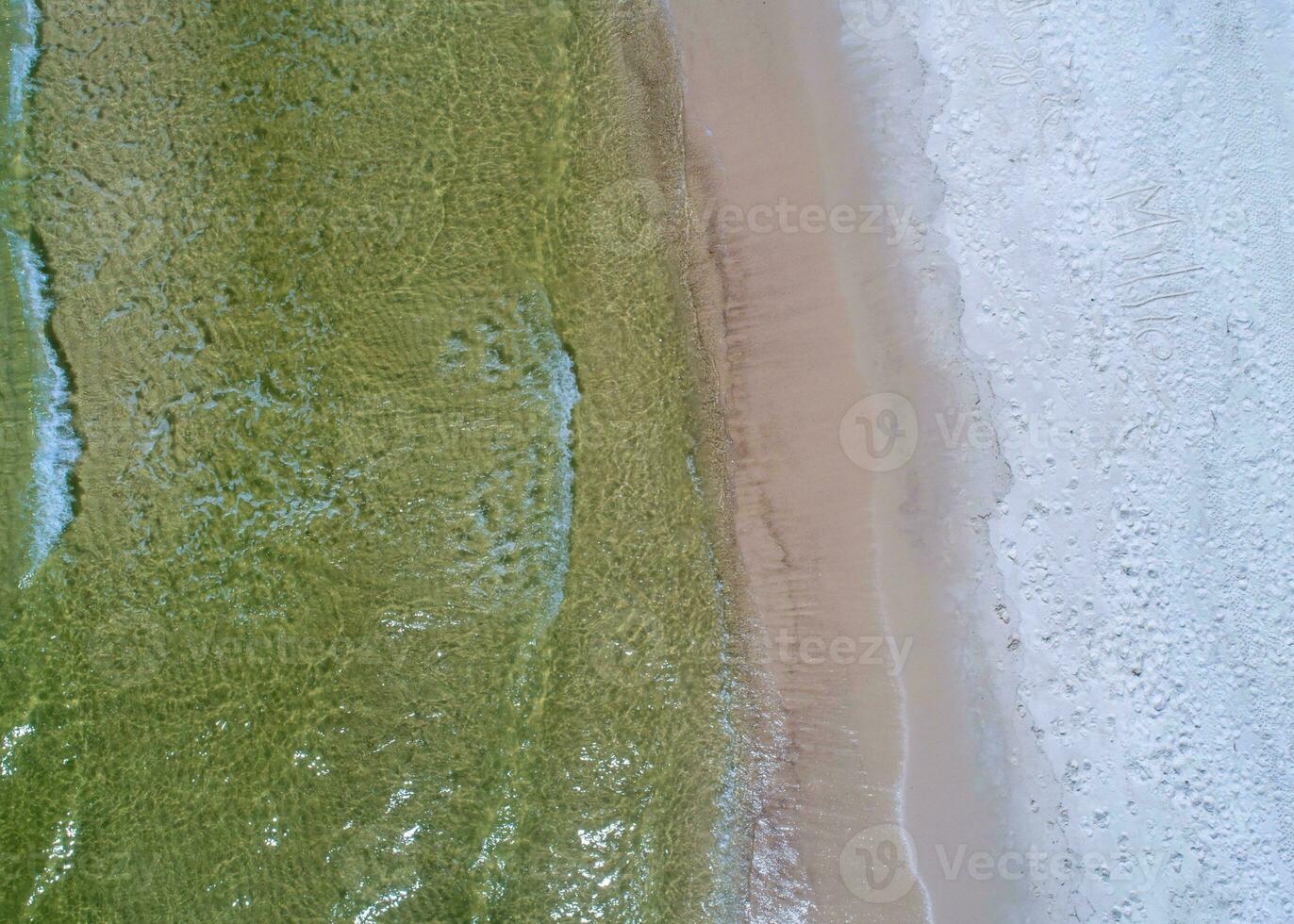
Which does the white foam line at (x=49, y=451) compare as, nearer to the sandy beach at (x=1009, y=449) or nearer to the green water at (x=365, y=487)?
the green water at (x=365, y=487)

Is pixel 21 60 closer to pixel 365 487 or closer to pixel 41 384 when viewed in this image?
pixel 41 384

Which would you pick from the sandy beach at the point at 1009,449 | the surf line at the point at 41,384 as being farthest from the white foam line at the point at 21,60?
the sandy beach at the point at 1009,449

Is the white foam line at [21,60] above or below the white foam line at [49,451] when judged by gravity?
above

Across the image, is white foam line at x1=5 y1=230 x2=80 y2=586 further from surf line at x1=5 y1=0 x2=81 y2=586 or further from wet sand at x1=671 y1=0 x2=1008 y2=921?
wet sand at x1=671 y1=0 x2=1008 y2=921

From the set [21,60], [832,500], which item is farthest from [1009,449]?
[21,60]

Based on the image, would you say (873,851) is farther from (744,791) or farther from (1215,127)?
(1215,127)

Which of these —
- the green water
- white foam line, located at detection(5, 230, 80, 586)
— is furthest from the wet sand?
A: white foam line, located at detection(5, 230, 80, 586)
